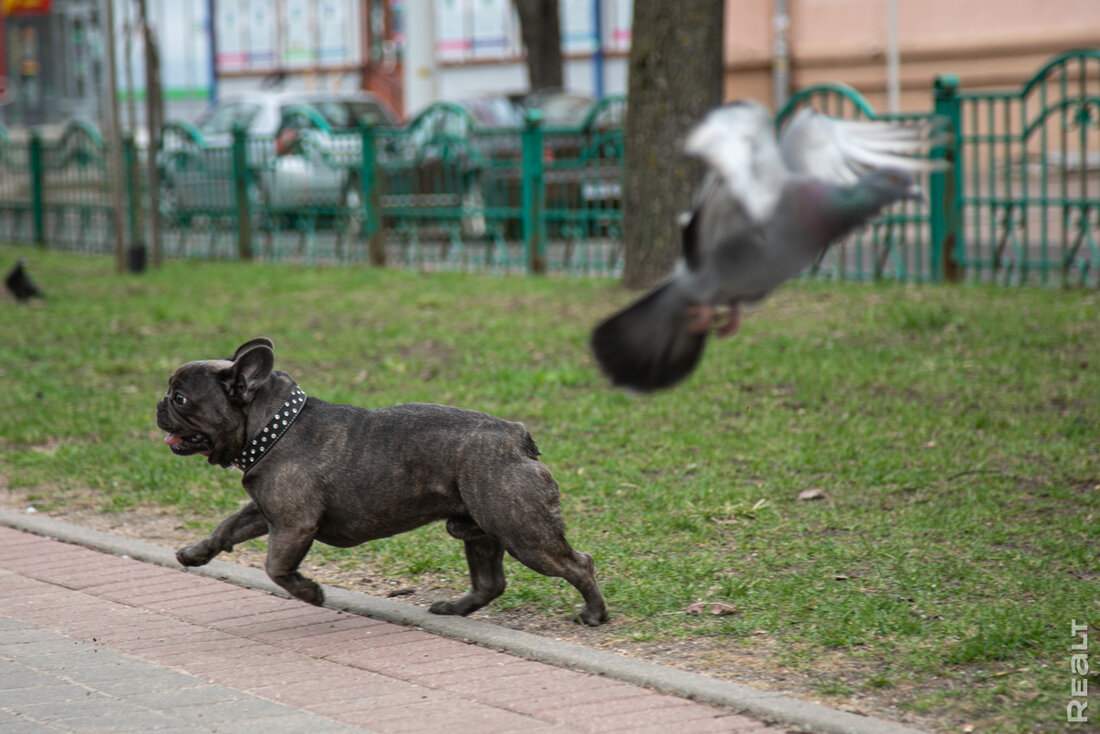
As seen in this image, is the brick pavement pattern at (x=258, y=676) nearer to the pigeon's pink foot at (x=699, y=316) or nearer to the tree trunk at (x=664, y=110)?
the pigeon's pink foot at (x=699, y=316)

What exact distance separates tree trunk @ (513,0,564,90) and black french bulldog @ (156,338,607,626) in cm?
1813

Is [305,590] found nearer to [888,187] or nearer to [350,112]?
[888,187]

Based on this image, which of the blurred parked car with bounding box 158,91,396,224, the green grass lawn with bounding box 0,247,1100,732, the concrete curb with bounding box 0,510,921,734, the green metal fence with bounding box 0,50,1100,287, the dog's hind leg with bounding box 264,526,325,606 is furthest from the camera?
the blurred parked car with bounding box 158,91,396,224

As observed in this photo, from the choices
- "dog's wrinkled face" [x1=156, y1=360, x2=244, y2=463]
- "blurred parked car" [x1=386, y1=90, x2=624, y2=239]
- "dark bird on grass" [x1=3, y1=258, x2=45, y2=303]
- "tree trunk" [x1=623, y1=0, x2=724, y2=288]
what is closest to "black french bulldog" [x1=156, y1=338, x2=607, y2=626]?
"dog's wrinkled face" [x1=156, y1=360, x2=244, y2=463]

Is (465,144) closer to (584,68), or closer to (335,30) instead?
(584,68)

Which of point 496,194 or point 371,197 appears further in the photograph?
point 371,197

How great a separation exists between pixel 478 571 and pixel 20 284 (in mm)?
10279

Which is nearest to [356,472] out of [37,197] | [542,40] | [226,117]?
[37,197]

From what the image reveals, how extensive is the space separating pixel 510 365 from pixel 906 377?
9.21ft

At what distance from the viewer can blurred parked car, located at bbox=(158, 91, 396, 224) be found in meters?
16.7

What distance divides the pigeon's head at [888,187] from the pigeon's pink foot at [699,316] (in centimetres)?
47

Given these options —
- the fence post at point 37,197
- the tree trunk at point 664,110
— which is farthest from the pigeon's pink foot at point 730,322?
the fence post at point 37,197

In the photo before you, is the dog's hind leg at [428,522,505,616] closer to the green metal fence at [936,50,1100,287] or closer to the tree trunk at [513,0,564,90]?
the green metal fence at [936,50,1100,287]

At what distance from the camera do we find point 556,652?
472 cm
